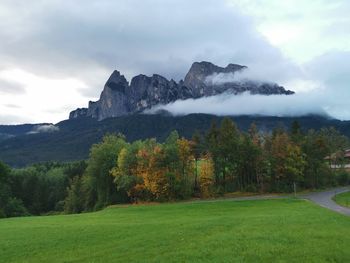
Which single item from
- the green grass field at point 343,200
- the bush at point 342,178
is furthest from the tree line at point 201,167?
the green grass field at point 343,200

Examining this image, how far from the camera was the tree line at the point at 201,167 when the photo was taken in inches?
3049

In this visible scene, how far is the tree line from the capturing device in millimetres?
77438

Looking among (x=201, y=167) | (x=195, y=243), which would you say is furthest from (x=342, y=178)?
(x=195, y=243)

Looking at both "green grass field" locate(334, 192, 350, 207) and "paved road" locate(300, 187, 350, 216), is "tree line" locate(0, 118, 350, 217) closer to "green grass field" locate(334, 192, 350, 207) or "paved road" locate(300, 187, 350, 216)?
"paved road" locate(300, 187, 350, 216)

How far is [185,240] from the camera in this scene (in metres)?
26.1

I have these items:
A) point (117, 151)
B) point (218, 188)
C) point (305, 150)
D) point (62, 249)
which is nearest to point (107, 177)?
point (117, 151)

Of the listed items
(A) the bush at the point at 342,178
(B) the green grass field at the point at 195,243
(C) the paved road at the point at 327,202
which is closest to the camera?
(B) the green grass field at the point at 195,243

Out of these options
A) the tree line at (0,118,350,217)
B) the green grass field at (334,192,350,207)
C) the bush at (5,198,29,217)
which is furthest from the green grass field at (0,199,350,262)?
the bush at (5,198,29,217)

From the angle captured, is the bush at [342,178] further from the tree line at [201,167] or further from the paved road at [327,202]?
the paved road at [327,202]

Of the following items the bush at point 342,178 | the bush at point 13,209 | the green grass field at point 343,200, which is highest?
the bush at point 342,178

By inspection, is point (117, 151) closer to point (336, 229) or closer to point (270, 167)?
point (270, 167)

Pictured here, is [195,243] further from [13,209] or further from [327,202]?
[13,209]

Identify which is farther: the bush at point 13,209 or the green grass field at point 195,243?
the bush at point 13,209

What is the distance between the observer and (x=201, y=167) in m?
85.9
